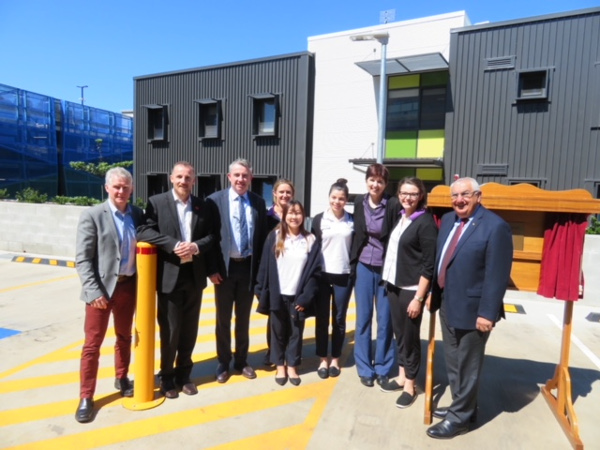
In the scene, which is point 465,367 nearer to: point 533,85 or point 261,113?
point 533,85

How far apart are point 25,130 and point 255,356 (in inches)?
1189

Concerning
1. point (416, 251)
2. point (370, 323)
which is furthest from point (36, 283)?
point (416, 251)

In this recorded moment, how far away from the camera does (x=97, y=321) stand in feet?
10.9

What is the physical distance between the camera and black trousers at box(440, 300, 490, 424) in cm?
312

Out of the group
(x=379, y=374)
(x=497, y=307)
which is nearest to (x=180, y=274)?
(x=379, y=374)

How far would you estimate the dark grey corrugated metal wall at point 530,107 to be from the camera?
11.0 m

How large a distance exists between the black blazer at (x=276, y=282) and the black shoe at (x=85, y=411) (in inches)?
63.2

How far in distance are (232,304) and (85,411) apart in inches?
59.0

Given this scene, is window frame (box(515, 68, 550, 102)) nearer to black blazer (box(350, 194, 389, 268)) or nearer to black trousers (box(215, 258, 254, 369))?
black blazer (box(350, 194, 389, 268))

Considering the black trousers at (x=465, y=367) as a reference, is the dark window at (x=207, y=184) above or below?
above

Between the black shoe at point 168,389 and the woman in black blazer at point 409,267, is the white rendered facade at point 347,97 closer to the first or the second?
the woman in black blazer at point 409,267

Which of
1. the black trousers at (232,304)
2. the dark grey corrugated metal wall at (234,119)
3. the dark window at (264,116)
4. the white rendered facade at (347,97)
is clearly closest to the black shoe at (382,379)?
the black trousers at (232,304)

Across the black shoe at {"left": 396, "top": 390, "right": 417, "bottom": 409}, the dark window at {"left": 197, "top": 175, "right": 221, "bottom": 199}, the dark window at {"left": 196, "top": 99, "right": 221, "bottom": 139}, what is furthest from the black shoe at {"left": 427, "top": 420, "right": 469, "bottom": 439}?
the dark window at {"left": 196, "top": 99, "right": 221, "bottom": 139}

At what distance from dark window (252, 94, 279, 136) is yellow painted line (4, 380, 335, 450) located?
1267 centimetres
